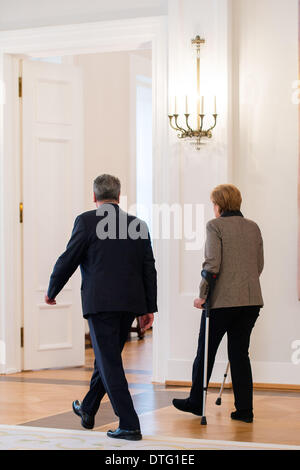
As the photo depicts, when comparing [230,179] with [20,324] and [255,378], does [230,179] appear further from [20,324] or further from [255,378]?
[20,324]

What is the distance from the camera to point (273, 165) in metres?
6.21

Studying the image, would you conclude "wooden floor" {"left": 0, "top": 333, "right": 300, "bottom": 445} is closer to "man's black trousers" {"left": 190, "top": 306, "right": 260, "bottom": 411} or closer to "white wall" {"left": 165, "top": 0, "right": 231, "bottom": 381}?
"man's black trousers" {"left": 190, "top": 306, "right": 260, "bottom": 411}

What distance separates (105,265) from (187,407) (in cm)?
127

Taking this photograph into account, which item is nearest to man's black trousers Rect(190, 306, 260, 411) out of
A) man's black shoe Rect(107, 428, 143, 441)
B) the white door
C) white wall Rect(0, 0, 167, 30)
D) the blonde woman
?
the blonde woman

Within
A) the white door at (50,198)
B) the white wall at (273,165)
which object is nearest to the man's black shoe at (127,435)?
the white wall at (273,165)

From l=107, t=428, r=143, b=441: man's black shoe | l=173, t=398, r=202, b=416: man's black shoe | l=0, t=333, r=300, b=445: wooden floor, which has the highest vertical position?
l=107, t=428, r=143, b=441: man's black shoe

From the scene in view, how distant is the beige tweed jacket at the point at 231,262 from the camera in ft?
15.4

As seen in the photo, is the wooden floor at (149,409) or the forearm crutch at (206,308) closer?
the wooden floor at (149,409)

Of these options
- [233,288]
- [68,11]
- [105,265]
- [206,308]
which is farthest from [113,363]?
[68,11]

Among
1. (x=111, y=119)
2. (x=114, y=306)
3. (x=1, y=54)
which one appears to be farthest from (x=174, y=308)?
(x=111, y=119)

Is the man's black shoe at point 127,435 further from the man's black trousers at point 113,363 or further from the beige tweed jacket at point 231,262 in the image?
the beige tweed jacket at point 231,262

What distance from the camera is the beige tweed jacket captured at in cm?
470

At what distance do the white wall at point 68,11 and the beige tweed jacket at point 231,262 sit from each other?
8.31 feet

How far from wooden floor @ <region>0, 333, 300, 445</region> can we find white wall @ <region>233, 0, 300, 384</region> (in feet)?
1.45
